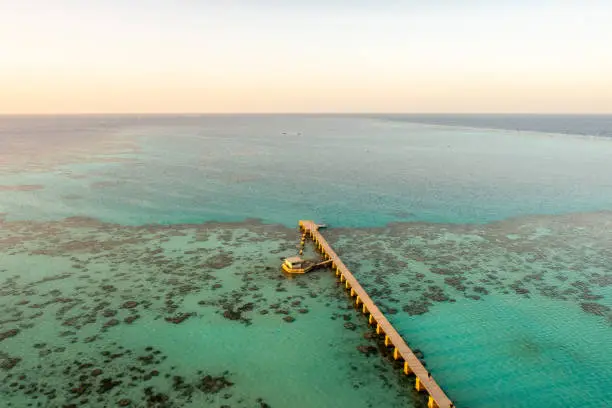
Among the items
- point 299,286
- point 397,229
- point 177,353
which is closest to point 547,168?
point 397,229

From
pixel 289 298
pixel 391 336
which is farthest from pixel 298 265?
pixel 391 336

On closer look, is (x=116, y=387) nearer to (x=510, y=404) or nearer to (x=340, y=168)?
(x=510, y=404)

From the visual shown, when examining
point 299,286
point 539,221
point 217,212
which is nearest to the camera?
point 299,286

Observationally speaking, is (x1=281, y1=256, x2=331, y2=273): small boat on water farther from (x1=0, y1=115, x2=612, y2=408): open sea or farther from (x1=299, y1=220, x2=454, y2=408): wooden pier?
(x1=299, y1=220, x2=454, y2=408): wooden pier

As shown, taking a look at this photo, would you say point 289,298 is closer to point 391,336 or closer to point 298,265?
point 298,265

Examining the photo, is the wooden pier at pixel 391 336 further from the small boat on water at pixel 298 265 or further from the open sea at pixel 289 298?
the small boat on water at pixel 298 265
